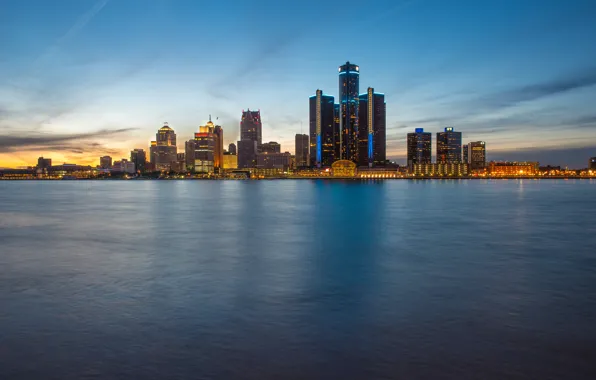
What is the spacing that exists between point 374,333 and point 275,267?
33.6ft

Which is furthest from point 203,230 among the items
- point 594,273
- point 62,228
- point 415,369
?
point 415,369

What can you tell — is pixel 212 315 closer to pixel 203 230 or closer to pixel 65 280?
pixel 65 280

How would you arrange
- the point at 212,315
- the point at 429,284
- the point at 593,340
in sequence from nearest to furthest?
1. the point at 593,340
2. the point at 212,315
3. the point at 429,284

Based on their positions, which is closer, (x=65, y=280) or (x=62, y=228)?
(x=65, y=280)

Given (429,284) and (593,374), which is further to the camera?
(429,284)

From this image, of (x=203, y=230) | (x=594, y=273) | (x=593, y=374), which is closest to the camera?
(x=593, y=374)

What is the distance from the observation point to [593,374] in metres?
9.64

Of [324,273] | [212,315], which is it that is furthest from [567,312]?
[212,315]

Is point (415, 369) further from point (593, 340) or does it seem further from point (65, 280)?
point (65, 280)

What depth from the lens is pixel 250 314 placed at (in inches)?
561

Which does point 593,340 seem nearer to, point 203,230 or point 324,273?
point 324,273

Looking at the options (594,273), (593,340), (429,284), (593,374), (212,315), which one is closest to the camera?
(593,374)

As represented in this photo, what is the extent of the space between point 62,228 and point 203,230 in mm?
12915

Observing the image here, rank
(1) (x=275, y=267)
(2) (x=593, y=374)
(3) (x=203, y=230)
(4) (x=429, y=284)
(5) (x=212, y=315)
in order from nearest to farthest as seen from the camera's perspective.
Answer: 1. (2) (x=593, y=374)
2. (5) (x=212, y=315)
3. (4) (x=429, y=284)
4. (1) (x=275, y=267)
5. (3) (x=203, y=230)
